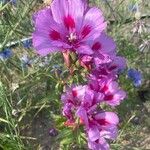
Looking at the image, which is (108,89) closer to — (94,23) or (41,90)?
(94,23)

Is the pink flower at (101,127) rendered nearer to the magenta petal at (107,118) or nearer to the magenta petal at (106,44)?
the magenta petal at (107,118)

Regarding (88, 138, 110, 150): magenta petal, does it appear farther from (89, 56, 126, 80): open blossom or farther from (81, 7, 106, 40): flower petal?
(81, 7, 106, 40): flower petal

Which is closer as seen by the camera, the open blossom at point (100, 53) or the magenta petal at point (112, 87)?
the open blossom at point (100, 53)

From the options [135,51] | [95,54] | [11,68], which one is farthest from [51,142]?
[95,54]

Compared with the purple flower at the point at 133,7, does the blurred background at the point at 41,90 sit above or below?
below

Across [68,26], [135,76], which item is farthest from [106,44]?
[135,76]

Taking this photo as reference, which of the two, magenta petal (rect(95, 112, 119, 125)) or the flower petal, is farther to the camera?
magenta petal (rect(95, 112, 119, 125))

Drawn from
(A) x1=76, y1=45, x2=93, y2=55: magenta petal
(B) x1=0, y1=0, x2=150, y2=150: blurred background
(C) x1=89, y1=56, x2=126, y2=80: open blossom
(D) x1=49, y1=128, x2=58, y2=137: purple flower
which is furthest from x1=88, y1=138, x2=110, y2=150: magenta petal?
(D) x1=49, y1=128, x2=58, y2=137: purple flower

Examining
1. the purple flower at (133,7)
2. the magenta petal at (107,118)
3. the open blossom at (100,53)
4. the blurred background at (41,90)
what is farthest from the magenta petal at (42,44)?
the purple flower at (133,7)
